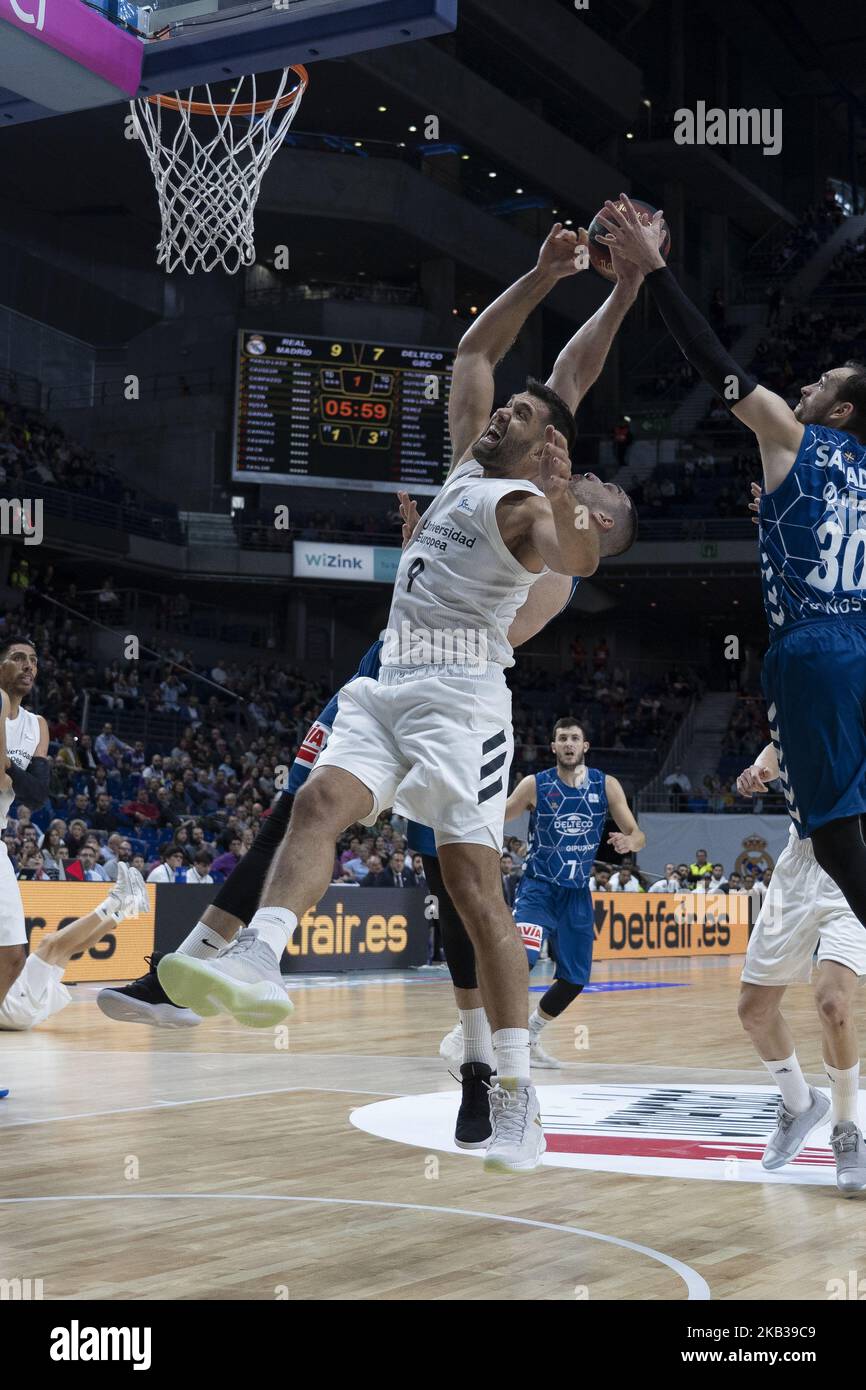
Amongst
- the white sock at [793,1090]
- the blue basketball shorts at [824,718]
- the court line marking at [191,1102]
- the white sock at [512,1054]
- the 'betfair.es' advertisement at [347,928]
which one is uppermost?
the blue basketball shorts at [824,718]

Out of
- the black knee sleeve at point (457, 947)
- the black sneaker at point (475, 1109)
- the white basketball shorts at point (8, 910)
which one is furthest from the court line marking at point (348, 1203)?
the white basketball shorts at point (8, 910)

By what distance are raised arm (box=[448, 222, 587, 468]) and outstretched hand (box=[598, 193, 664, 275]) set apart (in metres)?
0.44

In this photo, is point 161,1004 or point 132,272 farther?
point 132,272

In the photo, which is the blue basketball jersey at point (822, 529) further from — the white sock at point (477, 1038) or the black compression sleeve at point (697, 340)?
the white sock at point (477, 1038)

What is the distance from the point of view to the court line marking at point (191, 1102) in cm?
715

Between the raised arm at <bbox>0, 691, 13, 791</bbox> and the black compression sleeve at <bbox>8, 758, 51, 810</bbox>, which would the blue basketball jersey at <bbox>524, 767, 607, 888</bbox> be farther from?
the raised arm at <bbox>0, 691, 13, 791</bbox>

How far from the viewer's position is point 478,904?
4.46 m

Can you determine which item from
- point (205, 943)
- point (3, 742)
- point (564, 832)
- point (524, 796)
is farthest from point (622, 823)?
point (205, 943)

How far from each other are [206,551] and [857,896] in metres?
28.4

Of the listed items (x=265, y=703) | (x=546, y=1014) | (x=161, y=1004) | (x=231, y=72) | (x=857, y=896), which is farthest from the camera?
(x=265, y=703)

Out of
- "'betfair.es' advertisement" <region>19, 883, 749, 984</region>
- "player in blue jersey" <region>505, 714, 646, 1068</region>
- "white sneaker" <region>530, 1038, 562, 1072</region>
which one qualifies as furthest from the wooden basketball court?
"'betfair.es' advertisement" <region>19, 883, 749, 984</region>
